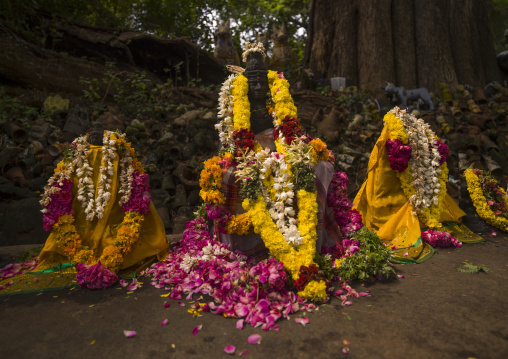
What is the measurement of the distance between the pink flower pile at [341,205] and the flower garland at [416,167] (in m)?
1.09

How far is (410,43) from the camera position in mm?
10297

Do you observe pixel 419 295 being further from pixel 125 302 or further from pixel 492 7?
pixel 492 7

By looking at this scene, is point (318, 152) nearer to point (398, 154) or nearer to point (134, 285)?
point (398, 154)

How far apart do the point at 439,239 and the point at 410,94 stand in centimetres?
624

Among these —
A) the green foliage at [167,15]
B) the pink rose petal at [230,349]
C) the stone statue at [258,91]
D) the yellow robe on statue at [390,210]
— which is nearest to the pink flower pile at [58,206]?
the stone statue at [258,91]

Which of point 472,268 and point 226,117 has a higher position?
point 226,117

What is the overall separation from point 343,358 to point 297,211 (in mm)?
1885

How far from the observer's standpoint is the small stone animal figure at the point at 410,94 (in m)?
9.58

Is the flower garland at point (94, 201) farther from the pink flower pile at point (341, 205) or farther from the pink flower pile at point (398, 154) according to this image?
the pink flower pile at point (398, 154)

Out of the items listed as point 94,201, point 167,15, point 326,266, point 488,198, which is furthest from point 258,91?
point 167,15

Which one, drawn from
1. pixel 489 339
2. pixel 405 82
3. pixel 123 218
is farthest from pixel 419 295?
pixel 405 82

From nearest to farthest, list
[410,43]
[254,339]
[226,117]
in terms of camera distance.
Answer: [254,339] → [226,117] → [410,43]

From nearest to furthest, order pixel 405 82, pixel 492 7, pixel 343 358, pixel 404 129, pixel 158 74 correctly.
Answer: pixel 343 358 < pixel 404 129 < pixel 405 82 < pixel 158 74 < pixel 492 7

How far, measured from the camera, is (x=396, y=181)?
17.3 ft
